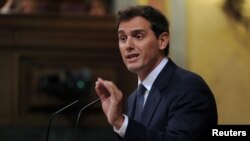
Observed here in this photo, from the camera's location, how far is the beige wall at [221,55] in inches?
226

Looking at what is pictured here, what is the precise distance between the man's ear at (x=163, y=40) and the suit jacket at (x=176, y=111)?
0.08 meters

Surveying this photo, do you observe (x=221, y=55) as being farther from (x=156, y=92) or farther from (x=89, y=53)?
(x=156, y=92)

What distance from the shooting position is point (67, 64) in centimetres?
577

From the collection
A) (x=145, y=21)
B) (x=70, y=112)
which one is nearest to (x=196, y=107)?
(x=145, y=21)

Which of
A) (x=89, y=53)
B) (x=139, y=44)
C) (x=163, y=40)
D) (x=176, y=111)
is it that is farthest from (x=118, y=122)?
(x=89, y=53)

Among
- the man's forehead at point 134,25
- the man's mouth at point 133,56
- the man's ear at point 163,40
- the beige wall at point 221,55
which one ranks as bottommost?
the beige wall at point 221,55

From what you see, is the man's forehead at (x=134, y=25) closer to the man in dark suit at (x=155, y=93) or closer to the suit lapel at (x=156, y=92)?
the man in dark suit at (x=155, y=93)

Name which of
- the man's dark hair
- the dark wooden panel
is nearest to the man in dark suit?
the man's dark hair

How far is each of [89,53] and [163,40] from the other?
3.40m

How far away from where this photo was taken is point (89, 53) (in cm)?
580

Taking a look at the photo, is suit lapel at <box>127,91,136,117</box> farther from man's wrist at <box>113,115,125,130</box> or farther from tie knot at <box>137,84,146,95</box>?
man's wrist at <box>113,115,125,130</box>

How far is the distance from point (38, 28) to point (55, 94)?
59cm

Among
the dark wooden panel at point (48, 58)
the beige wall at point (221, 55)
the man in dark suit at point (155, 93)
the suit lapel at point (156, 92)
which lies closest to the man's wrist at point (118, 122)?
the man in dark suit at point (155, 93)

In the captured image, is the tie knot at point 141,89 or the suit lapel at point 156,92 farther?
the tie knot at point 141,89
